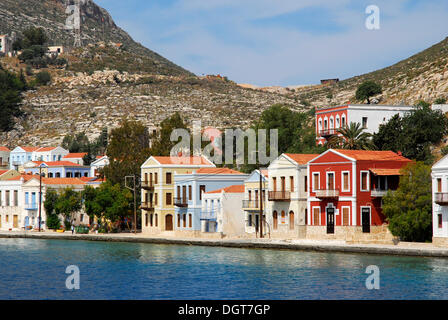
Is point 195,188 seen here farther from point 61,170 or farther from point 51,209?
point 61,170

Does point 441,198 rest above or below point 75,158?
below

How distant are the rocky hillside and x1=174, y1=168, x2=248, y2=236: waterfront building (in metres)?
39.6

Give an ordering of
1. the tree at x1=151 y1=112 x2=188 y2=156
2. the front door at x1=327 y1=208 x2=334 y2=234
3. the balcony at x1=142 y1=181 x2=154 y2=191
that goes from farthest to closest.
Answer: the tree at x1=151 y1=112 x2=188 y2=156 < the balcony at x1=142 y1=181 x2=154 y2=191 < the front door at x1=327 y1=208 x2=334 y2=234

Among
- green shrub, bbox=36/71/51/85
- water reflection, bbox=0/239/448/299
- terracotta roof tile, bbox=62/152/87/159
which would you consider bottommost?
water reflection, bbox=0/239/448/299

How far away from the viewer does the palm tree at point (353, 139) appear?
7950cm

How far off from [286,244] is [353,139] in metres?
18.9

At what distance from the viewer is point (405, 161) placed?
219 feet

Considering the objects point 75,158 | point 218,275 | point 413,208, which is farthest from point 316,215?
point 75,158

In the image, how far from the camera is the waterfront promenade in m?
55.2

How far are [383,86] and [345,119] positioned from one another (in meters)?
55.2

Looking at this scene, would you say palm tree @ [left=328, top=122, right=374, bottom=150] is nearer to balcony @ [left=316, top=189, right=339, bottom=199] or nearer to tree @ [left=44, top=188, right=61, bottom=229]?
balcony @ [left=316, top=189, right=339, bottom=199]

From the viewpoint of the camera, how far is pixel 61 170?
387ft

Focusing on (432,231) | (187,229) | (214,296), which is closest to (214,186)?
(187,229)

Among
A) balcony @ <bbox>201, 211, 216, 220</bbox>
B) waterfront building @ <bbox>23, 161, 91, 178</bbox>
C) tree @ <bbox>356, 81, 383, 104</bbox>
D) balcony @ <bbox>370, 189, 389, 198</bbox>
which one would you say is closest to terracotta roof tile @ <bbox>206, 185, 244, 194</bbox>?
balcony @ <bbox>201, 211, 216, 220</bbox>
